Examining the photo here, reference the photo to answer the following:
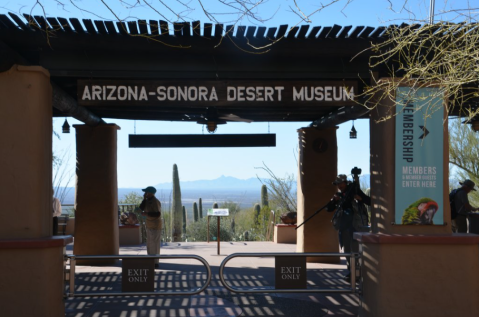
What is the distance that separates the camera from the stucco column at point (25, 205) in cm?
704

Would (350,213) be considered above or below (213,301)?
above

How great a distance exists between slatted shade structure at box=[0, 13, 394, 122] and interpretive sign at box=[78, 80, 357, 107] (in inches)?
1.7

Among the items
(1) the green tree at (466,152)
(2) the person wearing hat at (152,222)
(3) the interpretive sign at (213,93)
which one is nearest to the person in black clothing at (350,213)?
(3) the interpretive sign at (213,93)

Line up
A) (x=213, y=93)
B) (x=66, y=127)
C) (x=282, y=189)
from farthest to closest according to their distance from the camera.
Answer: (x=282, y=189), (x=66, y=127), (x=213, y=93)

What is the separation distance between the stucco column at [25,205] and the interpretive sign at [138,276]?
93 cm

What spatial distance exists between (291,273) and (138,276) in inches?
79.6

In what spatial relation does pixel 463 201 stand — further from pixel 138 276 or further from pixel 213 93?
pixel 138 276

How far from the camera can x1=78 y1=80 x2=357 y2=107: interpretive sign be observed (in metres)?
7.70

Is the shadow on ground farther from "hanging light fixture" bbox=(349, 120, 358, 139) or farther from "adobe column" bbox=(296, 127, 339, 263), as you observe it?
"hanging light fixture" bbox=(349, 120, 358, 139)

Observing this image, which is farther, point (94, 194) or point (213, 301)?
point (94, 194)

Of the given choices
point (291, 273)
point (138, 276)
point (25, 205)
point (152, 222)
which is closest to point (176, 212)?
point (152, 222)

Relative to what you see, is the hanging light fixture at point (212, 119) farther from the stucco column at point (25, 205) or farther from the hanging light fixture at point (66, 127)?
the hanging light fixture at point (66, 127)

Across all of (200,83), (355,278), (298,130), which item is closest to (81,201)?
(298,130)

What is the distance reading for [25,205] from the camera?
7.17 m
